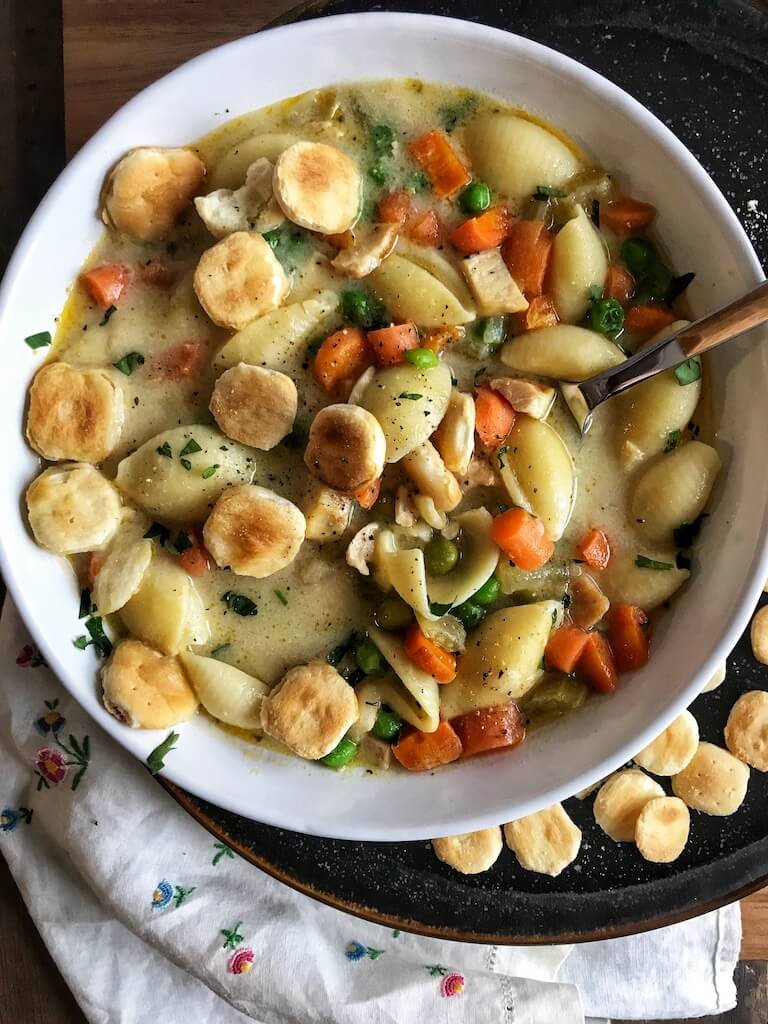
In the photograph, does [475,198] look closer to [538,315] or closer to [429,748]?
[538,315]

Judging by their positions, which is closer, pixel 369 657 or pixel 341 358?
pixel 341 358

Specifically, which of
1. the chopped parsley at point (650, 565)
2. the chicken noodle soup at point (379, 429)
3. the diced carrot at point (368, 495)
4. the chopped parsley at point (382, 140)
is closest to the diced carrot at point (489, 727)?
the chicken noodle soup at point (379, 429)

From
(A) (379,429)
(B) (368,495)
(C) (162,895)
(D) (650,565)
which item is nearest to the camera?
(A) (379,429)

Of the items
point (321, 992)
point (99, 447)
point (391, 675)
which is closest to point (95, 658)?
point (99, 447)

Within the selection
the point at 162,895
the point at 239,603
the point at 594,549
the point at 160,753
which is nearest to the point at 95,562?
→ the point at 239,603

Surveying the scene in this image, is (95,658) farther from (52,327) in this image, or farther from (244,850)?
(52,327)

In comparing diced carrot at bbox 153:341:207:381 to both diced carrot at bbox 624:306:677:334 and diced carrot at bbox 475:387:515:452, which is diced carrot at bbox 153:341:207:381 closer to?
diced carrot at bbox 475:387:515:452
